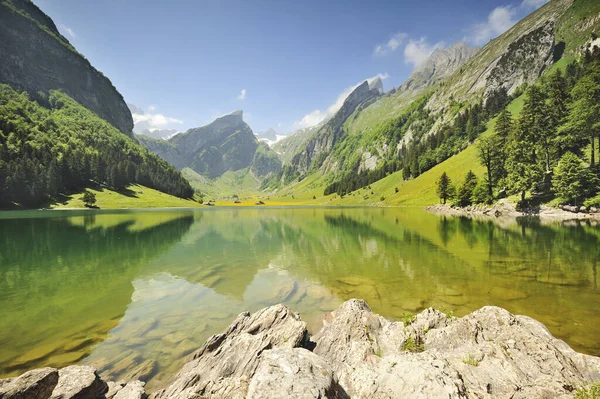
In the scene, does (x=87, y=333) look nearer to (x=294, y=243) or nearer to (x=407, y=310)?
(x=407, y=310)

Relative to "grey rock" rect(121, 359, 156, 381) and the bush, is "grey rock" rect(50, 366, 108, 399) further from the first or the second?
the bush

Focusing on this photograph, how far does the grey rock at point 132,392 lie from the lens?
9.77 meters

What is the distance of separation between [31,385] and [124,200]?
190811 mm

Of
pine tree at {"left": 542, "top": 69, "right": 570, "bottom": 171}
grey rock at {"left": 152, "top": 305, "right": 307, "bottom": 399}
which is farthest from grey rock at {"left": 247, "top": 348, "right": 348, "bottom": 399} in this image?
pine tree at {"left": 542, "top": 69, "right": 570, "bottom": 171}

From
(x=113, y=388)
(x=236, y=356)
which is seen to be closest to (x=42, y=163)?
(x=113, y=388)

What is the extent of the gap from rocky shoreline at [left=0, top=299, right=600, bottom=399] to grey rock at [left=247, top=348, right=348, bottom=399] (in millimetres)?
28

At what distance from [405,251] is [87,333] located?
34.7 m

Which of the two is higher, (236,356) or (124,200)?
(124,200)

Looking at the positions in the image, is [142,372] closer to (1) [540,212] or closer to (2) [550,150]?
(1) [540,212]

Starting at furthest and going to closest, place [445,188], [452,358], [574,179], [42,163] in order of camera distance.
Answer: [42,163] < [445,188] < [574,179] < [452,358]

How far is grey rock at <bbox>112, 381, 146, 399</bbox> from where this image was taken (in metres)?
9.77

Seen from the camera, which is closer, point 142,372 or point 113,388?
point 113,388

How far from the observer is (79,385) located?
9344mm

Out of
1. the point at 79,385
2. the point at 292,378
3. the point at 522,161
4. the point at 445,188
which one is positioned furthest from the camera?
the point at 445,188
